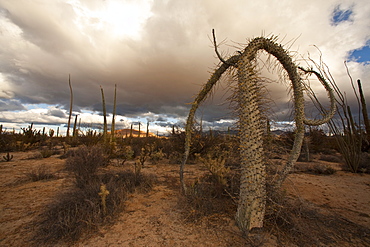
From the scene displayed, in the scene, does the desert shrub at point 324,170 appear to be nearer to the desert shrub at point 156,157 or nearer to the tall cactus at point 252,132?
the tall cactus at point 252,132

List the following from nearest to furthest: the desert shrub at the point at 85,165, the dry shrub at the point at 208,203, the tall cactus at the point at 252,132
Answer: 1. the tall cactus at the point at 252,132
2. the dry shrub at the point at 208,203
3. the desert shrub at the point at 85,165

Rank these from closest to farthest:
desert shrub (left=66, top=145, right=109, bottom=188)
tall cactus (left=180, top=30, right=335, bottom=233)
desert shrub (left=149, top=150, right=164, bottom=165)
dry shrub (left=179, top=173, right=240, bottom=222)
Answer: tall cactus (left=180, top=30, right=335, bottom=233), dry shrub (left=179, top=173, right=240, bottom=222), desert shrub (left=66, top=145, right=109, bottom=188), desert shrub (left=149, top=150, right=164, bottom=165)

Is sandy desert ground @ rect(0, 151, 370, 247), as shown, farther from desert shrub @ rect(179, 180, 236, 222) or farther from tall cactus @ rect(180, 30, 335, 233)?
tall cactus @ rect(180, 30, 335, 233)

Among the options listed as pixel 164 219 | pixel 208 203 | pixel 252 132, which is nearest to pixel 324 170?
pixel 208 203

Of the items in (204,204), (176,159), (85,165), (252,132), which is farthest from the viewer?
(176,159)

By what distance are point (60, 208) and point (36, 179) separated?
303 cm

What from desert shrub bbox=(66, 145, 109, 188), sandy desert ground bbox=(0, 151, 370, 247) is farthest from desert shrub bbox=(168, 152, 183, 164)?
desert shrub bbox=(66, 145, 109, 188)

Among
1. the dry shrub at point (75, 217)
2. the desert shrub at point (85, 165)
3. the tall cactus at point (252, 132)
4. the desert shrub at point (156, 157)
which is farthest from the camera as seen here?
the desert shrub at point (156, 157)

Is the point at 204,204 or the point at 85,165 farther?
the point at 85,165

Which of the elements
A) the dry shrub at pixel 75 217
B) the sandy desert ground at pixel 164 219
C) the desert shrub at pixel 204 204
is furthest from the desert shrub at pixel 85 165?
the desert shrub at pixel 204 204

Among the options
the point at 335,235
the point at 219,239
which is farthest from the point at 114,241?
the point at 335,235

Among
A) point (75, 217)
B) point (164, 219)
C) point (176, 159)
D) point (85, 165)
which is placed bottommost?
point (164, 219)

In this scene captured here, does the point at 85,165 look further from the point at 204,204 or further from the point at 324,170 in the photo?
the point at 324,170

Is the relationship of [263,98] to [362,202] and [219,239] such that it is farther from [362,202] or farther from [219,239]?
[362,202]
